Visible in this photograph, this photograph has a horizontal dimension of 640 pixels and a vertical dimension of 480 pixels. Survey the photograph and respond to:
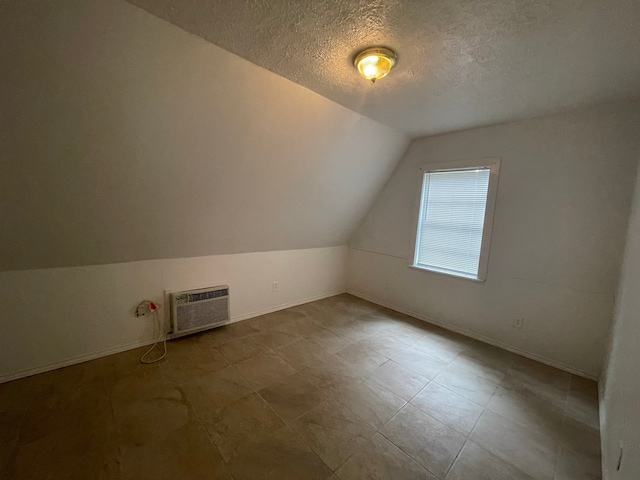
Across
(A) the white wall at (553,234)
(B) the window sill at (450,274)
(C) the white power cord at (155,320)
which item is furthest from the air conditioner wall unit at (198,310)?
(A) the white wall at (553,234)

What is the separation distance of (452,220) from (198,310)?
324 centimetres

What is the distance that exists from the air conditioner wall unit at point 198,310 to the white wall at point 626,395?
10.1 ft

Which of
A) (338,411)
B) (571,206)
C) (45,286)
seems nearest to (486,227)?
(571,206)

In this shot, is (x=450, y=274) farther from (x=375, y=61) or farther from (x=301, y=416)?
(x=375, y=61)

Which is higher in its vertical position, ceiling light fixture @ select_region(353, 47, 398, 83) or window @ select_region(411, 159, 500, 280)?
ceiling light fixture @ select_region(353, 47, 398, 83)

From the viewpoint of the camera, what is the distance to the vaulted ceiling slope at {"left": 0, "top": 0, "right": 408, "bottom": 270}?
131cm

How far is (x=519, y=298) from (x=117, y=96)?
12.8ft

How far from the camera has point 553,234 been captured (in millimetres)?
2432

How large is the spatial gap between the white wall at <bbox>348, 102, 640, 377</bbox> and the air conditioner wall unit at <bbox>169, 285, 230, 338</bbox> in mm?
2737

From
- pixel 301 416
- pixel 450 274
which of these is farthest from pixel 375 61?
pixel 450 274

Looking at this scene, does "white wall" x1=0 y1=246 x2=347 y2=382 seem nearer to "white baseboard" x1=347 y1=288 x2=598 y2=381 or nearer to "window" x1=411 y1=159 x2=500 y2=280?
"white baseboard" x1=347 y1=288 x2=598 y2=381

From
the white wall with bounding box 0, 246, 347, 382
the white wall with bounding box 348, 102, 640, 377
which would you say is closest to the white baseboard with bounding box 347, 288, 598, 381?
the white wall with bounding box 348, 102, 640, 377

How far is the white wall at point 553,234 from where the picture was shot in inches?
85.0

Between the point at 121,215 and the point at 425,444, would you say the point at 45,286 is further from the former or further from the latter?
the point at 425,444
